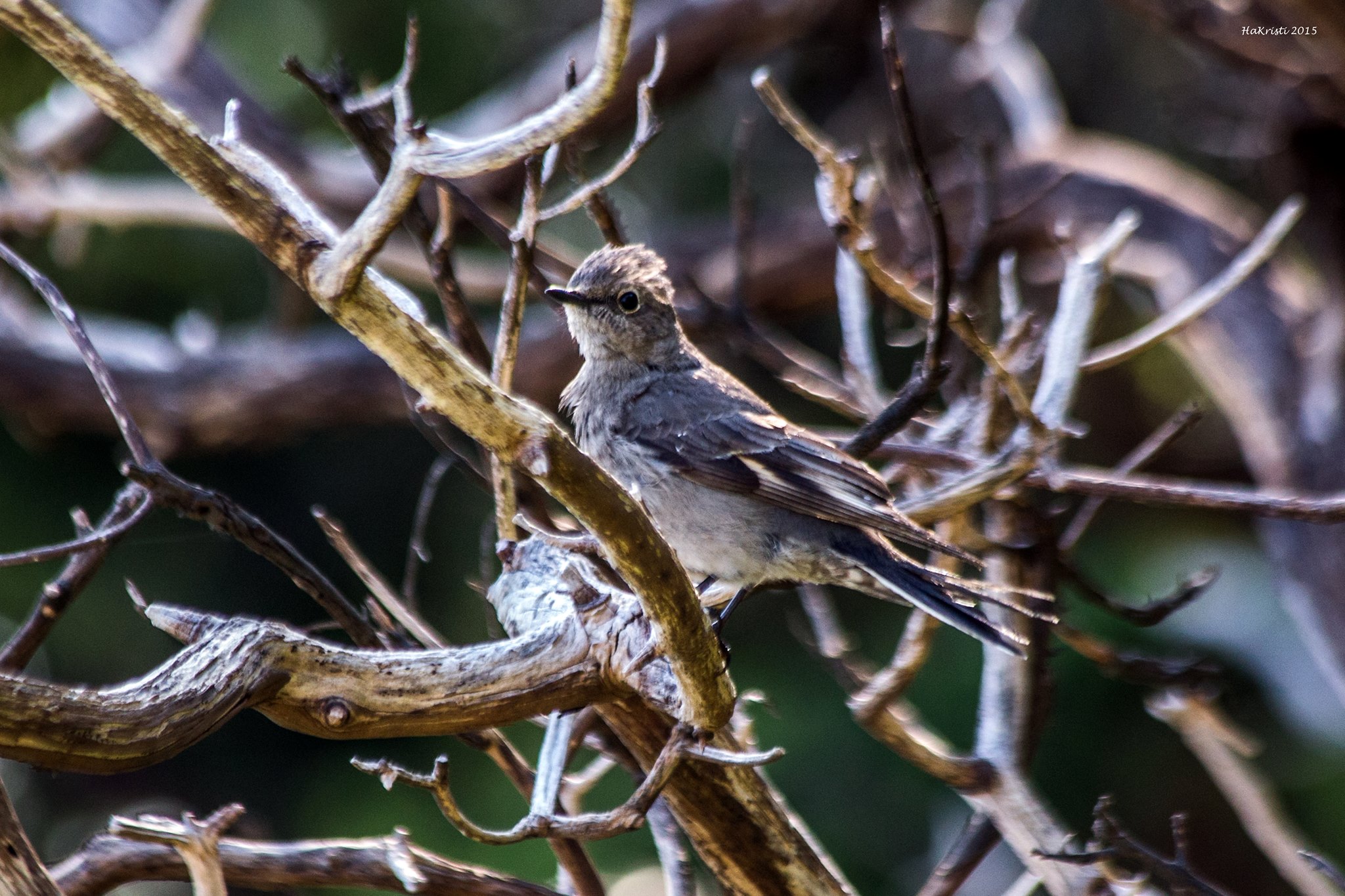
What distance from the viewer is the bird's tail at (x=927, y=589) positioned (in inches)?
111

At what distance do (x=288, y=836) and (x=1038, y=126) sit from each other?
5.55m

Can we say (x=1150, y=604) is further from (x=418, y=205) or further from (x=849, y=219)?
(x=418, y=205)

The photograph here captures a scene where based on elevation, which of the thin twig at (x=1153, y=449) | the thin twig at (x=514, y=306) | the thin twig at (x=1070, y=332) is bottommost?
the thin twig at (x=1153, y=449)

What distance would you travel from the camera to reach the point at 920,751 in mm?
2988

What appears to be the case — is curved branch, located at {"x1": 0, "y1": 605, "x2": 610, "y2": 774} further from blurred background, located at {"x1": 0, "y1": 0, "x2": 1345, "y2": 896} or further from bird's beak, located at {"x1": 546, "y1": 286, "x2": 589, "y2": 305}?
blurred background, located at {"x1": 0, "y1": 0, "x2": 1345, "y2": 896}

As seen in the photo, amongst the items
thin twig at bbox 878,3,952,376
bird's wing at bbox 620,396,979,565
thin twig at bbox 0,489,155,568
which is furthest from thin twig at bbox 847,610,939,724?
thin twig at bbox 0,489,155,568

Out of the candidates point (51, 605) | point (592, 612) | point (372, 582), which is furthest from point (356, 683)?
point (51, 605)

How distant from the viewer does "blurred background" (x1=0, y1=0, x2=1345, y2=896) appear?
19.2 ft

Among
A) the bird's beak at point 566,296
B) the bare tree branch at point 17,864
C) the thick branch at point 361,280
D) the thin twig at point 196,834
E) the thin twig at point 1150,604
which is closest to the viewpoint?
the thick branch at point 361,280

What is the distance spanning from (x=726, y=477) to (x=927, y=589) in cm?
61

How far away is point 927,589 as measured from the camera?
2988 mm

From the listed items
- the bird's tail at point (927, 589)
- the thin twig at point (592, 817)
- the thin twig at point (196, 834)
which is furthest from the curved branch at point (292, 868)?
the bird's tail at point (927, 589)

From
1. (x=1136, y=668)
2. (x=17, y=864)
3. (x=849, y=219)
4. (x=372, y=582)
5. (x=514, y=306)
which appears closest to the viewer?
(x=17, y=864)

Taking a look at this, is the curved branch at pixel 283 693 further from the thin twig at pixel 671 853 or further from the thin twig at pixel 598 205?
the thin twig at pixel 598 205
